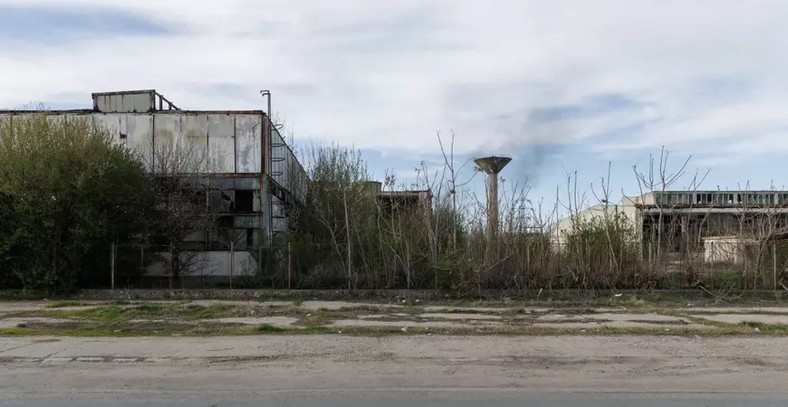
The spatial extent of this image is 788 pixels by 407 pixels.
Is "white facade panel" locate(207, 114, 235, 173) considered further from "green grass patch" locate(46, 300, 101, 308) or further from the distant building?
"green grass patch" locate(46, 300, 101, 308)

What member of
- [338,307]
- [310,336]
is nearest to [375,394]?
[310,336]

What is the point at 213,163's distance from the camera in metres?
23.9

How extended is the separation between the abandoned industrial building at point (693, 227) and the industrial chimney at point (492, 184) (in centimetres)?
198

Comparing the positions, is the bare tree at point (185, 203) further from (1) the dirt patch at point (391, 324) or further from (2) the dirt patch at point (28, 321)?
(1) the dirt patch at point (391, 324)

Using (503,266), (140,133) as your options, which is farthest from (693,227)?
(140,133)

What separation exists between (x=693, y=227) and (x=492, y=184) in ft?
21.6

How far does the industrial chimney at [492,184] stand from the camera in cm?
1905

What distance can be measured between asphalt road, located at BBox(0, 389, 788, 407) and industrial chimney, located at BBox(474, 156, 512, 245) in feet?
38.7

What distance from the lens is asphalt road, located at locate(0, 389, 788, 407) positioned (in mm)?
6770

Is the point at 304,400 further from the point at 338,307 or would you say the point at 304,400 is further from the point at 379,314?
the point at 338,307

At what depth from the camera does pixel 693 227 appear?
2009 centimetres

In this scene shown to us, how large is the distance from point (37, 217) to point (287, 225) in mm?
10397

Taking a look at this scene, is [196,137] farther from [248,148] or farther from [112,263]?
[112,263]

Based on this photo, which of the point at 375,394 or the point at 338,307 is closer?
the point at 375,394
